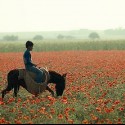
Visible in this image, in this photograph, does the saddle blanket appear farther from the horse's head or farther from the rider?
the horse's head

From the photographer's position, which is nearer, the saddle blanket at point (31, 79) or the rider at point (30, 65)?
the rider at point (30, 65)

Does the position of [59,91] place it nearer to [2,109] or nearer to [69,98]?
[69,98]

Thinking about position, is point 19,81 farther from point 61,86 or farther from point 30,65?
point 61,86

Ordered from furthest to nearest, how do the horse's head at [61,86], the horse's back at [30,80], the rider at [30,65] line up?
1. the horse's head at [61,86]
2. the horse's back at [30,80]
3. the rider at [30,65]

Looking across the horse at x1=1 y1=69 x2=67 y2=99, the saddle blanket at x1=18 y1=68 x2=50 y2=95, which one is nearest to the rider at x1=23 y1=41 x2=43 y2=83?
the saddle blanket at x1=18 y1=68 x2=50 y2=95

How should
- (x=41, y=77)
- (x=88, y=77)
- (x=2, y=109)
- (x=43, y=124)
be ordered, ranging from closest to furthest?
(x=43, y=124) < (x=2, y=109) < (x=41, y=77) < (x=88, y=77)

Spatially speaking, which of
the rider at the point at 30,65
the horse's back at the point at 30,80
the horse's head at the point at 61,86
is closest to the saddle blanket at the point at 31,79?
the horse's back at the point at 30,80

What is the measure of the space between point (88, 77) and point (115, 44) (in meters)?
41.5

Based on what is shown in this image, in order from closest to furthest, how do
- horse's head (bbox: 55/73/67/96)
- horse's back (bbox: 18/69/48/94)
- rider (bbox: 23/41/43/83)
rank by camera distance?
rider (bbox: 23/41/43/83) → horse's back (bbox: 18/69/48/94) → horse's head (bbox: 55/73/67/96)

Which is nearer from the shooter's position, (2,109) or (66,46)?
(2,109)

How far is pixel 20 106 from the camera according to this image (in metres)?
10.8

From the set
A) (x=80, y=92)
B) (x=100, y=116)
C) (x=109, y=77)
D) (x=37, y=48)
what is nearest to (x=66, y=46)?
(x=37, y=48)

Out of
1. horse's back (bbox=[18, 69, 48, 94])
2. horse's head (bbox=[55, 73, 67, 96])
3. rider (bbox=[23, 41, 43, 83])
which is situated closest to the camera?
rider (bbox=[23, 41, 43, 83])

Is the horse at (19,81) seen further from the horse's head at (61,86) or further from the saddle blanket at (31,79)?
the saddle blanket at (31,79)
